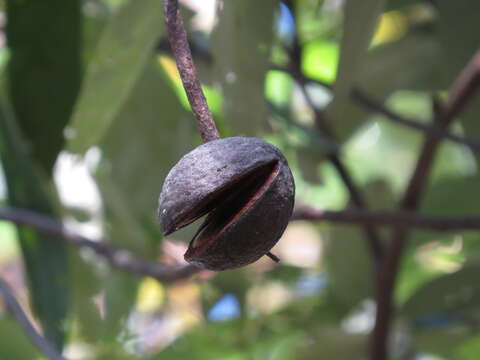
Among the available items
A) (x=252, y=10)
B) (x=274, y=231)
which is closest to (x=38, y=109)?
(x=252, y=10)

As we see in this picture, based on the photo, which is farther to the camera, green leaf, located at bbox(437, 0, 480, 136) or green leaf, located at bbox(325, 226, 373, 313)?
green leaf, located at bbox(325, 226, 373, 313)

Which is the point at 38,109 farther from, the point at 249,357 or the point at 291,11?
the point at 249,357

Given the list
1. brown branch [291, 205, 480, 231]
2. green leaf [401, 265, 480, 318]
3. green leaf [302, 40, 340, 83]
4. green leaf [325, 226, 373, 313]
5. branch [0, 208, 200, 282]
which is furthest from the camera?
green leaf [302, 40, 340, 83]

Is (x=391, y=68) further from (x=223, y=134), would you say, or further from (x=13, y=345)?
(x=13, y=345)

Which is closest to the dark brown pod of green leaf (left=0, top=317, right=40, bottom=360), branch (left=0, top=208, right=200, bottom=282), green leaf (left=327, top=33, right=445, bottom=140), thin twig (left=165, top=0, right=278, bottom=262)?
thin twig (left=165, top=0, right=278, bottom=262)

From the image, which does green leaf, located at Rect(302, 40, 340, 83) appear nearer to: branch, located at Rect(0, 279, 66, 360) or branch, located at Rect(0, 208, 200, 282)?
branch, located at Rect(0, 208, 200, 282)

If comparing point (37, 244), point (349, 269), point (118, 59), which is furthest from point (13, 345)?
point (349, 269)

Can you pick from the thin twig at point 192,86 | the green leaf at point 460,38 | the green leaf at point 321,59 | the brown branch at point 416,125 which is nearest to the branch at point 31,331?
the thin twig at point 192,86
